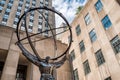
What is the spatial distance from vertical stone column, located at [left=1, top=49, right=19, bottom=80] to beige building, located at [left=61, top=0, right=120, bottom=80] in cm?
1092

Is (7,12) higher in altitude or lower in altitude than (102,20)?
higher

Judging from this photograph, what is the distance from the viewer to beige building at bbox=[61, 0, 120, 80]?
16980mm

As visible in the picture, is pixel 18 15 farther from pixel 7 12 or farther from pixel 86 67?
pixel 86 67

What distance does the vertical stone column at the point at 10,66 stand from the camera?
27.4 feet

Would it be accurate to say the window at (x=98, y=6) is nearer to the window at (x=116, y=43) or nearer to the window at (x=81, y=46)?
the window at (x=81, y=46)

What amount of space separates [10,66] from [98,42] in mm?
13544

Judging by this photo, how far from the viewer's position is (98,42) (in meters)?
→ 19.8

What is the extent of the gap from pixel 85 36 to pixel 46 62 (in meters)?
18.3

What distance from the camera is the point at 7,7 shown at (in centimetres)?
5769

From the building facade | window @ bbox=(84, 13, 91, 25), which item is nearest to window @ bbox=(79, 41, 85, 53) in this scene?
window @ bbox=(84, 13, 91, 25)

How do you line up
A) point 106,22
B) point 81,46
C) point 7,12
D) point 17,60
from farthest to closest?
point 7,12, point 81,46, point 106,22, point 17,60

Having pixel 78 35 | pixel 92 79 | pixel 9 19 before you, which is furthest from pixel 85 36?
pixel 9 19

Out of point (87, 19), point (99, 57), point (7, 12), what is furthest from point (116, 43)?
point (7, 12)

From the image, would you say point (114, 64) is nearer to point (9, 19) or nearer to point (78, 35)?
point (78, 35)
